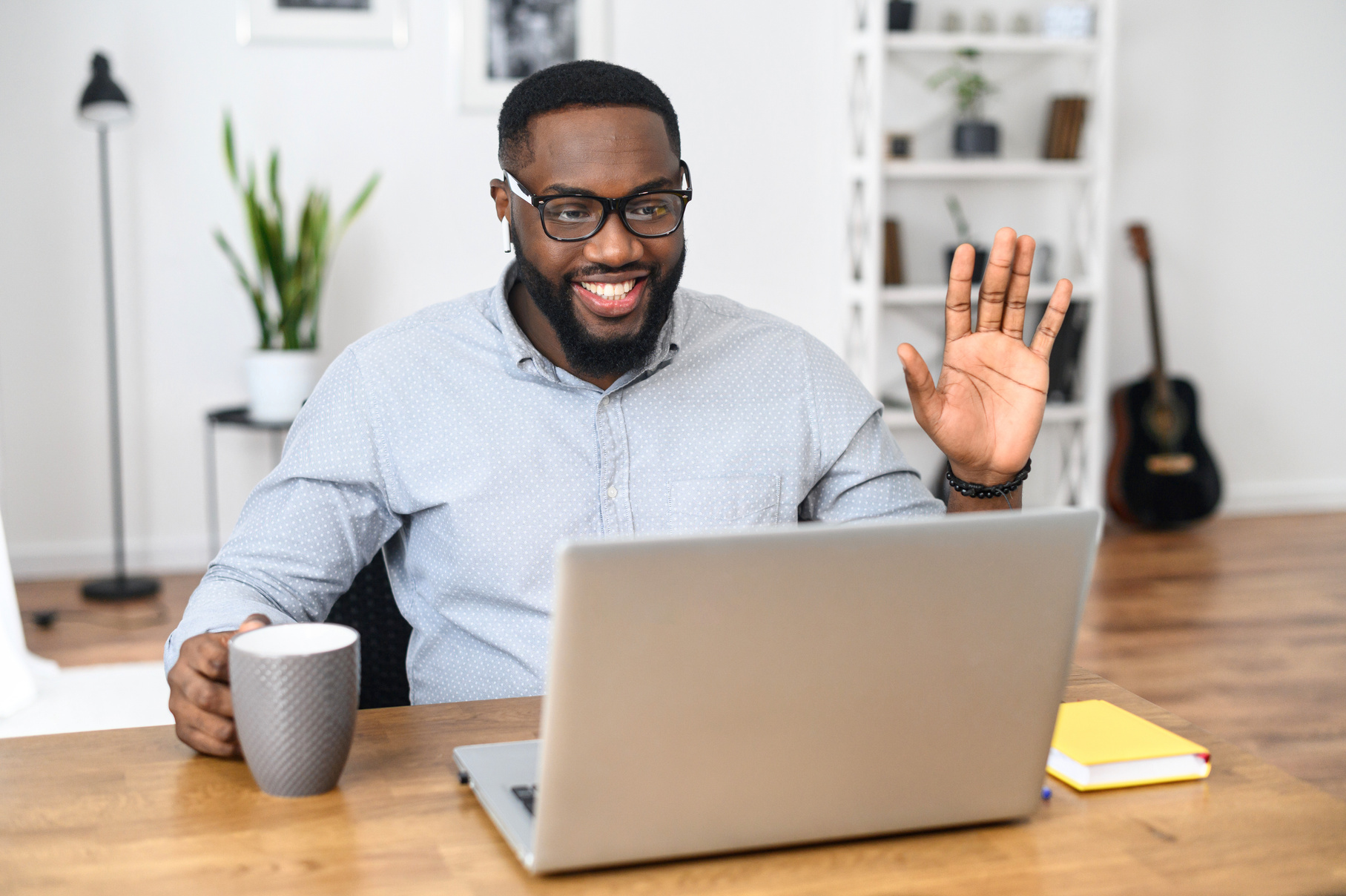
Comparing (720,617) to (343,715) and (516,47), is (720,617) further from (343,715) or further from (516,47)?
(516,47)

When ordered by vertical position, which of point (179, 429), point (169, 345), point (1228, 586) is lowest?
point (1228, 586)

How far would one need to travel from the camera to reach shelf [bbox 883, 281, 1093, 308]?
429 cm

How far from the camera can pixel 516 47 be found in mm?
4098

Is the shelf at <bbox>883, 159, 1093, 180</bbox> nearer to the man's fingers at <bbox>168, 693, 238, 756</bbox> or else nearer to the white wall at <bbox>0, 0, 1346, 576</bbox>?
A: the white wall at <bbox>0, 0, 1346, 576</bbox>

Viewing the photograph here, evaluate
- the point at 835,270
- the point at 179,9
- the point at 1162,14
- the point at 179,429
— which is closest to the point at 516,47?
the point at 179,9

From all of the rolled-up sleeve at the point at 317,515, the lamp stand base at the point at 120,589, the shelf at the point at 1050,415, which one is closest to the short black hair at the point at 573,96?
the rolled-up sleeve at the point at 317,515

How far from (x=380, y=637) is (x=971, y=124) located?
11.6 ft

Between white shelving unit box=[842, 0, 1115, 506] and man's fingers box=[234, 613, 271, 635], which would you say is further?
white shelving unit box=[842, 0, 1115, 506]

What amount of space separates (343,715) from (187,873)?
14 centimetres

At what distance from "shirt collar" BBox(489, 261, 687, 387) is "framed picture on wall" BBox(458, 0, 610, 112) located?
2.78m

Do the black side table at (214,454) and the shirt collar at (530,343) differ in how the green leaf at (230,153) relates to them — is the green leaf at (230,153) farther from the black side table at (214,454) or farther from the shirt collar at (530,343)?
the shirt collar at (530,343)

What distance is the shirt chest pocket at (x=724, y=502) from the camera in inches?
53.4

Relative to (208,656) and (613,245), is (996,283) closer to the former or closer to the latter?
(613,245)

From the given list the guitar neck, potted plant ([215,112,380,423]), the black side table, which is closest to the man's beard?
potted plant ([215,112,380,423])
